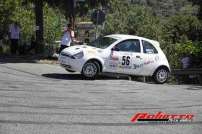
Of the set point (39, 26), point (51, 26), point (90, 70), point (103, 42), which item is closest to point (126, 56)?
point (103, 42)

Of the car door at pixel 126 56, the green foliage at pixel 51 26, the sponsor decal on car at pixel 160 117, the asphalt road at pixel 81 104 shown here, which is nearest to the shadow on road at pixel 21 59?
the asphalt road at pixel 81 104

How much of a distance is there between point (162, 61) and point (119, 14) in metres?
23.6

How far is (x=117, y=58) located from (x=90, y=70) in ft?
3.63

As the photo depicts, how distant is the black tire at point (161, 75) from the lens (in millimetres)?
21625

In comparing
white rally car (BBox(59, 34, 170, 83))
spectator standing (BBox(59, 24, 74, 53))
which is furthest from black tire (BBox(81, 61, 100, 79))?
spectator standing (BBox(59, 24, 74, 53))

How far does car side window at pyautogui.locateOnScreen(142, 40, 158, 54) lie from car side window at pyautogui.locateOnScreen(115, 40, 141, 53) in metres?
0.27

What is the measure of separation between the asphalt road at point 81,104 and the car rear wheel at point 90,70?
0.40 meters

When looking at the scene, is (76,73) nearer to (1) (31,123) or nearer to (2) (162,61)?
(2) (162,61)

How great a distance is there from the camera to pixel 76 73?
21.6m

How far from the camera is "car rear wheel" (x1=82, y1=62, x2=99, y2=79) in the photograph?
19.8m

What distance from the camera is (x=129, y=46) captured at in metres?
20.8

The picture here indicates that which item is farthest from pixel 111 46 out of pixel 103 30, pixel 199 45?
pixel 103 30

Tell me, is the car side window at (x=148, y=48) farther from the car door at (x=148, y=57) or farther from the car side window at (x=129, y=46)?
the car side window at (x=129, y=46)

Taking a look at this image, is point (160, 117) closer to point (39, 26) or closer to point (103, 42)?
point (103, 42)
